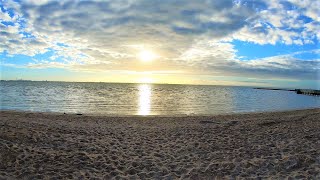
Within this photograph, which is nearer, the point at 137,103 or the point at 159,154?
the point at 159,154

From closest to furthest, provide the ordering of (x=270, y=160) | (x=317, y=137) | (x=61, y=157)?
(x=270, y=160)
(x=61, y=157)
(x=317, y=137)

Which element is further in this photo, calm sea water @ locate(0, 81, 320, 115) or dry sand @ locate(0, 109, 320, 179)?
calm sea water @ locate(0, 81, 320, 115)

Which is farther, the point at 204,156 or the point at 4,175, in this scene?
the point at 204,156

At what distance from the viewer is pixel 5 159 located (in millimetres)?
8203

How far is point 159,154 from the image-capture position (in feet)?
31.6

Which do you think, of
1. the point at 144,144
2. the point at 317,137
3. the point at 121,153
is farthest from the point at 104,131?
the point at 317,137

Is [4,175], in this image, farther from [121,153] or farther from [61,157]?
[121,153]

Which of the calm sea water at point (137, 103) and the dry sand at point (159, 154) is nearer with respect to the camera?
the dry sand at point (159, 154)

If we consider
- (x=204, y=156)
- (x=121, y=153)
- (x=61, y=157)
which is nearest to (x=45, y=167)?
(x=61, y=157)

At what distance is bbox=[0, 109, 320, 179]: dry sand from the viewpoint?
24.9ft

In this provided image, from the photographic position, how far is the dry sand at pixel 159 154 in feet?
24.9

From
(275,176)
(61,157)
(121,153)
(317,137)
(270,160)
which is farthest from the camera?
(317,137)

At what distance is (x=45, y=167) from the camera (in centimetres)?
794

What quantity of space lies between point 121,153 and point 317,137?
803 centimetres
